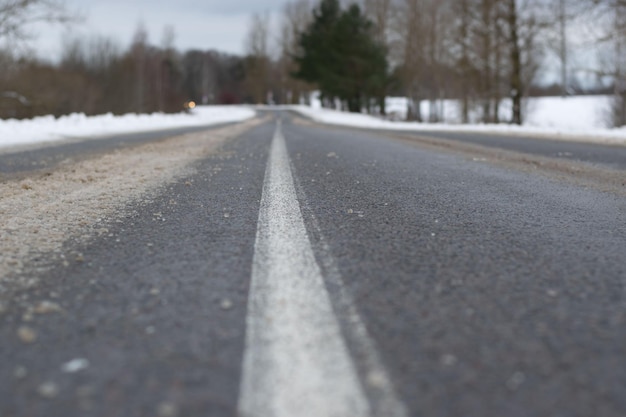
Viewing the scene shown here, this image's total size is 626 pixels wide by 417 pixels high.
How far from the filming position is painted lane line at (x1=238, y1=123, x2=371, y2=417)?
116 centimetres

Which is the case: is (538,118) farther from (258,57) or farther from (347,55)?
(258,57)

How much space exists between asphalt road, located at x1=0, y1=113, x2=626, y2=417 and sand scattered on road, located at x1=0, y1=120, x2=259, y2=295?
6.6 inches

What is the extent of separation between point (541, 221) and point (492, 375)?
209 centimetres

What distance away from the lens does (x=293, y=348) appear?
1425 mm

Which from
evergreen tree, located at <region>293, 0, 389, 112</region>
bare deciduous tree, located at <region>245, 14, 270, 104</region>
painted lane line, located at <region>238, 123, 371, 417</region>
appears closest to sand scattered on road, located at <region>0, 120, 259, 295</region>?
painted lane line, located at <region>238, 123, 371, 417</region>

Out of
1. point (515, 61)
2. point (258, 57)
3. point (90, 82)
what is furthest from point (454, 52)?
point (258, 57)

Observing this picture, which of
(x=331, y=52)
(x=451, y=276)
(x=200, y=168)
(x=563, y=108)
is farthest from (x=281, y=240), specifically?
(x=563, y=108)

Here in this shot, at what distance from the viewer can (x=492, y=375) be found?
4.19ft

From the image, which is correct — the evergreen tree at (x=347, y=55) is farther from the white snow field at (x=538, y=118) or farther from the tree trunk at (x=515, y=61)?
the tree trunk at (x=515, y=61)

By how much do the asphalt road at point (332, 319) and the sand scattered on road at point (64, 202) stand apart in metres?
0.17

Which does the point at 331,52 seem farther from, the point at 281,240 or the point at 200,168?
the point at 281,240

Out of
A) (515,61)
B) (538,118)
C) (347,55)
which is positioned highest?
(347,55)

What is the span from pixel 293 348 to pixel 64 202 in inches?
117

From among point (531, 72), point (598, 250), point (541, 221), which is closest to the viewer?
point (598, 250)
